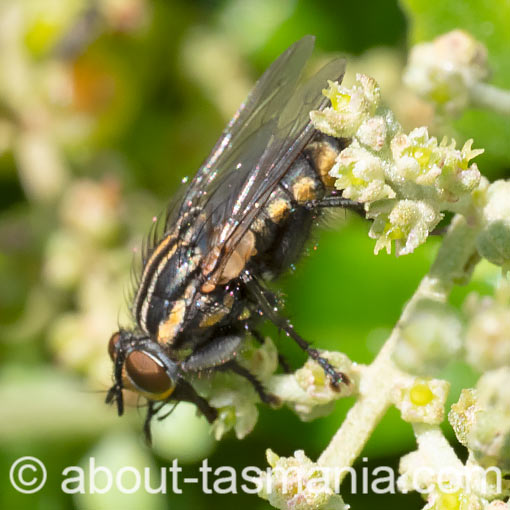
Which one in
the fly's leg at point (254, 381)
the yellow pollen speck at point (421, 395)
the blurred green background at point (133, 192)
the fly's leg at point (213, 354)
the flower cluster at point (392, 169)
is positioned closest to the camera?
the flower cluster at point (392, 169)

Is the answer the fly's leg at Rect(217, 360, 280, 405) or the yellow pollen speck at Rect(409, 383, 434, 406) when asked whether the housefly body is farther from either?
the yellow pollen speck at Rect(409, 383, 434, 406)

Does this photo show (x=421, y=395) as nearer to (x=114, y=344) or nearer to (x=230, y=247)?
(x=230, y=247)

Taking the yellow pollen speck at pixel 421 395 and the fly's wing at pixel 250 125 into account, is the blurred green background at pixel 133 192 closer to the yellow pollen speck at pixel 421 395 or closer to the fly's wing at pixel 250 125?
the fly's wing at pixel 250 125

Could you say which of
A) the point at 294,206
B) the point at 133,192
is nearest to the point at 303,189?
the point at 294,206

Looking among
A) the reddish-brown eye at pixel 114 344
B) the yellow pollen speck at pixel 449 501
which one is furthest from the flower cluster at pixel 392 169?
the reddish-brown eye at pixel 114 344

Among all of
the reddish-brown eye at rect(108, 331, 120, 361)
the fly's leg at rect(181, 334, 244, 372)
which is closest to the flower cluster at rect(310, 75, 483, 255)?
the fly's leg at rect(181, 334, 244, 372)

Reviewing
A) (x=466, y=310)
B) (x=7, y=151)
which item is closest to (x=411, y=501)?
(x=466, y=310)

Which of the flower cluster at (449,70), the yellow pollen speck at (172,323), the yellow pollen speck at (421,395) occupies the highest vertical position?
the flower cluster at (449,70)
